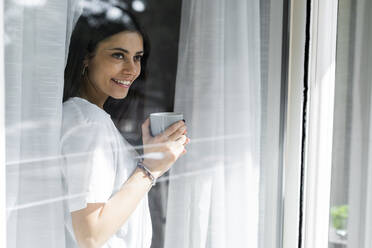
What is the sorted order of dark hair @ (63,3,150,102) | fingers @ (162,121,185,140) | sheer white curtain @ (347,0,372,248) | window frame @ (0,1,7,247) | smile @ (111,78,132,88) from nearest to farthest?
1. window frame @ (0,1,7,247)
2. dark hair @ (63,3,150,102)
3. smile @ (111,78,132,88)
4. fingers @ (162,121,185,140)
5. sheer white curtain @ (347,0,372,248)

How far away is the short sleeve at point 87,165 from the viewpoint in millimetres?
1017

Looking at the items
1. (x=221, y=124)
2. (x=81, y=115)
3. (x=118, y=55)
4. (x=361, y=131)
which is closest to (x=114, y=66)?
(x=118, y=55)

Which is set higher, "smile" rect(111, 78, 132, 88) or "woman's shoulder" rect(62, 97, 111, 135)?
"smile" rect(111, 78, 132, 88)

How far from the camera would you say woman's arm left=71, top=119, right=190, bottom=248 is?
1.06 m

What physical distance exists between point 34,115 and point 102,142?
18cm

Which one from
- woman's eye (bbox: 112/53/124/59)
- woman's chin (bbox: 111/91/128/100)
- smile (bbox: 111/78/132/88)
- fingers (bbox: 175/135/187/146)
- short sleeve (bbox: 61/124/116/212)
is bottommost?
short sleeve (bbox: 61/124/116/212)

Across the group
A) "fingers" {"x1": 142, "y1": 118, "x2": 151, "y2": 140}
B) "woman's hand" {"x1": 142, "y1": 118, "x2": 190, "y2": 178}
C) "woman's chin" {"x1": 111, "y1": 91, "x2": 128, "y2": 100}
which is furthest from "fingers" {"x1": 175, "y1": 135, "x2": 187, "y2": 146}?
"woman's chin" {"x1": 111, "y1": 91, "x2": 128, "y2": 100}

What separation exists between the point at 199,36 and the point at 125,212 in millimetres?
525

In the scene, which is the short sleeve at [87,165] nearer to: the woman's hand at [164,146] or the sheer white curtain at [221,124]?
the woman's hand at [164,146]

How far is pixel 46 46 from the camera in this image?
3.12 ft

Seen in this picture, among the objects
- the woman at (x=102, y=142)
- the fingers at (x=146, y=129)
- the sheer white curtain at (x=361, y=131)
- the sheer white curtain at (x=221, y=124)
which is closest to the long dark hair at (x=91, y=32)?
the woman at (x=102, y=142)

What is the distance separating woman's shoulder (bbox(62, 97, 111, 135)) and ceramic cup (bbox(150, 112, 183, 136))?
0.13 meters

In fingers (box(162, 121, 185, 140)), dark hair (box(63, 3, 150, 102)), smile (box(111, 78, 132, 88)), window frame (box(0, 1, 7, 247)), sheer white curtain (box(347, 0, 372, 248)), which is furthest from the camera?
sheer white curtain (box(347, 0, 372, 248))

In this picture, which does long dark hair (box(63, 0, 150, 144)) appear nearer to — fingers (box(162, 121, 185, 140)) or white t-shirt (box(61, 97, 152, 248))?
white t-shirt (box(61, 97, 152, 248))
